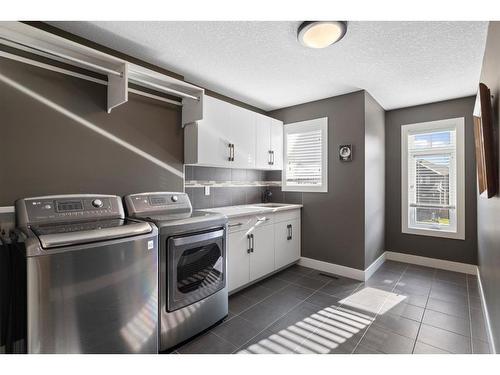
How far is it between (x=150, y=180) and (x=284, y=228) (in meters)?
1.83

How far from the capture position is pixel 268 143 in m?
Answer: 3.57

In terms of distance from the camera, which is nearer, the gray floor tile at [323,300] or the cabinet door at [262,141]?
the gray floor tile at [323,300]

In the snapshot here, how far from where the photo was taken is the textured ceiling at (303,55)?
1.88 meters

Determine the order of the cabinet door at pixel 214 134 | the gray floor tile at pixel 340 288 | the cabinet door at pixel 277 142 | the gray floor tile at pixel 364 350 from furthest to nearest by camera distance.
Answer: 1. the cabinet door at pixel 277 142
2. the gray floor tile at pixel 340 288
3. the cabinet door at pixel 214 134
4. the gray floor tile at pixel 364 350

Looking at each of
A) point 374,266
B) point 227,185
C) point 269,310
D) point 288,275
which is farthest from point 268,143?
point 374,266

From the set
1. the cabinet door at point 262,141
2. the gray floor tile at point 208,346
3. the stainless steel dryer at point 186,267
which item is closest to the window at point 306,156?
the cabinet door at point 262,141

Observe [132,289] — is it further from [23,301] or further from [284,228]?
[284,228]

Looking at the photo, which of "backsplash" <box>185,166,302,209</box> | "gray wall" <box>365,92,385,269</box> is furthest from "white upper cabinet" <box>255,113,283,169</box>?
"gray wall" <box>365,92,385,269</box>

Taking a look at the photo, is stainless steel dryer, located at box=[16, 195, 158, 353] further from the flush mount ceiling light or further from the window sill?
the window sill

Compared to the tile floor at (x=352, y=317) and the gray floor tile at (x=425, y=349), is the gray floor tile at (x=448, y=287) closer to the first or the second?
the tile floor at (x=352, y=317)

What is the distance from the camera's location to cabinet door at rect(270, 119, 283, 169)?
3.67 metres

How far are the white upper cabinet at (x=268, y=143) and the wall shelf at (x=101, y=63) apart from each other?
1055 millimetres

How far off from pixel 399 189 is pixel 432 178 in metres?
0.46

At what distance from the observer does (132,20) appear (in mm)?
1796
